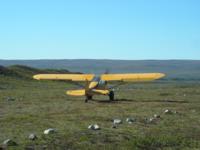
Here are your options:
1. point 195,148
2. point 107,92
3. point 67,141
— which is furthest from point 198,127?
point 107,92

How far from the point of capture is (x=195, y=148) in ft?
50.2

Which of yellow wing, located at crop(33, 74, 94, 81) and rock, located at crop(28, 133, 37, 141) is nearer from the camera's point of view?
rock, located at crop(28, 133, 37, 141)

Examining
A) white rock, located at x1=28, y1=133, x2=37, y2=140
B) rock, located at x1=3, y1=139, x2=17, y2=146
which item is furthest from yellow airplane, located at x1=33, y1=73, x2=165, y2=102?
rock, located at x1=3, y1=139, x2=17, y2=146

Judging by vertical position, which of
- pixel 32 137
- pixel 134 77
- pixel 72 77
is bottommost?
pixel 32 137

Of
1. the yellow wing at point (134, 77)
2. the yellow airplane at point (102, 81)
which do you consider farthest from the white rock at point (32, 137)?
the yellow wing at point (134, 77)

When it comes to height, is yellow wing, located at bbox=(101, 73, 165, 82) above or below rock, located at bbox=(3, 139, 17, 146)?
above

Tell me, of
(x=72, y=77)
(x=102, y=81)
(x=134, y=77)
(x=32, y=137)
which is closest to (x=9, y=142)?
(x=32, y=137)

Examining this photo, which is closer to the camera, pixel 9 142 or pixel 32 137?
pixel 9 142

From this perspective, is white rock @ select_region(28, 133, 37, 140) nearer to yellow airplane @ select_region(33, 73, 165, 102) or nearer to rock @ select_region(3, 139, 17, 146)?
rock @ select_region(3, 139, 17, 146)

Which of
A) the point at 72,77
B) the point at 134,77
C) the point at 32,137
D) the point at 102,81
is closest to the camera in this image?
the point at 32,137

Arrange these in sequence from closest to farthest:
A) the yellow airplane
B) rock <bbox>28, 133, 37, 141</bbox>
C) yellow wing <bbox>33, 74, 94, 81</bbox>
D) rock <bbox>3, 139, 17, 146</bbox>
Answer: rock <bbox>3, 139, 17, 146</bbox>
rock <bbox>28, 133, 37, 141</bbox>
the yellow airplane
yellow wing <bbox>33, 74, 94, 81</bbox>

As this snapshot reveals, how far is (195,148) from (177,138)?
1.49 meters

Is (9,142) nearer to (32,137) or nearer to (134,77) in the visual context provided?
(32,137)

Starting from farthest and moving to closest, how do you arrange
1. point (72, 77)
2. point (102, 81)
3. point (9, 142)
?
point (72, 77) → point (102, 81) → point (9, 142)
